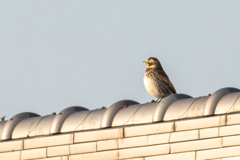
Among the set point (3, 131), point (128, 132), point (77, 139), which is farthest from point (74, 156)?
Answer: point (3, 131)

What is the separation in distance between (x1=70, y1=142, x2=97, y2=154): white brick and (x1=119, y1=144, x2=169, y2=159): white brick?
1018mm

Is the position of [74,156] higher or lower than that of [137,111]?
lower

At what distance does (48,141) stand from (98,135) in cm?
194

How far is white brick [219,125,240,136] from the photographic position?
569 inches

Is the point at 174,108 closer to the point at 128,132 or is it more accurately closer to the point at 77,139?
the point at 128,132

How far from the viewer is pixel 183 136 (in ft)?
51.1

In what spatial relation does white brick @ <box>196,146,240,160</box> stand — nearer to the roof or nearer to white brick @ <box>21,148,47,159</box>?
the roof

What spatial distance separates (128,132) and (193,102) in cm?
202

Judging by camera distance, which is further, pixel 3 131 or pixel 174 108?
pixel 3 131

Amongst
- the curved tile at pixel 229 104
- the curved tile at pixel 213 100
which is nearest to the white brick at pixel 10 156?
the curved tile at pixel 213 100

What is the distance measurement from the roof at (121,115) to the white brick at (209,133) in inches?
18.5

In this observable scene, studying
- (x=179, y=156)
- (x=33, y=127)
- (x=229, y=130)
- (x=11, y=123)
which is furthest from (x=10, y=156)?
(x=229, y=130)

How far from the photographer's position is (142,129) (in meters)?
16.7

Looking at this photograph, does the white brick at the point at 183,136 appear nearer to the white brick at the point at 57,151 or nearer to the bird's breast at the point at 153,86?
the white brick at the point at 57,151
